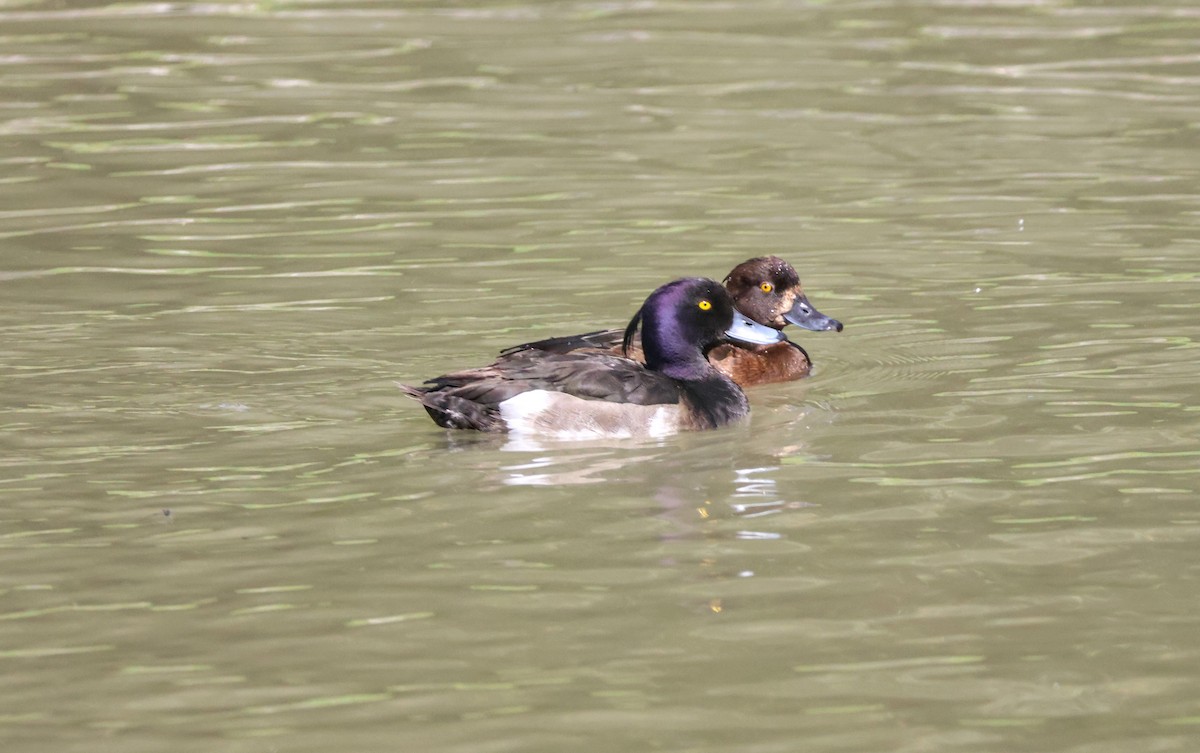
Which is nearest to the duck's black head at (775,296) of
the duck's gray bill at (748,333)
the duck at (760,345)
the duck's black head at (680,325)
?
the duck at (760,345)

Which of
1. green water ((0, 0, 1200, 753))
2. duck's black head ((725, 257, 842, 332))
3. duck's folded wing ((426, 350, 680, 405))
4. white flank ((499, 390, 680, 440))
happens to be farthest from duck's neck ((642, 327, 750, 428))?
duck's black head ((725, 257, 842, 332))

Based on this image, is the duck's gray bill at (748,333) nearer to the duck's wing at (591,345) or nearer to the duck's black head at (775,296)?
the duck's wing at (591,345)

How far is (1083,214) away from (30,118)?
8.92 m

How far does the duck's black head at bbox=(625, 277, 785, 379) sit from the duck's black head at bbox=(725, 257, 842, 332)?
1.12 m

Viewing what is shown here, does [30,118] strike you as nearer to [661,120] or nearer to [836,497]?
[661,120]

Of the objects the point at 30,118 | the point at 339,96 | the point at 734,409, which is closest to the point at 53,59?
the point at 30,118

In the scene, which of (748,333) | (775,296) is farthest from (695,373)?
(775,296)

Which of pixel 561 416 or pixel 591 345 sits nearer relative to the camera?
pixel 561 416

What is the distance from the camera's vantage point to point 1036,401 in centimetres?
914

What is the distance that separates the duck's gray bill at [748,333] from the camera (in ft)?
31.8

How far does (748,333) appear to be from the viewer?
972cm

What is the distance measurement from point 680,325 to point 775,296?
4.62 ft

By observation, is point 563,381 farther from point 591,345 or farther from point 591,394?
point 591,345

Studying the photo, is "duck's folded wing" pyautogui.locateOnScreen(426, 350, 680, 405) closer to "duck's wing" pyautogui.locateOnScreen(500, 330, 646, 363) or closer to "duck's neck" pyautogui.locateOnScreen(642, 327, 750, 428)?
"duck's neck" pyautogui.locateOnScreen(642, 327, 750, 428)
